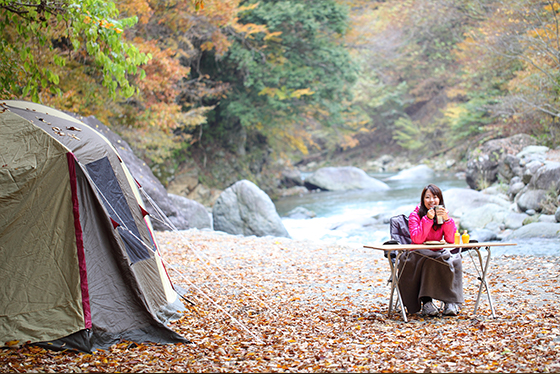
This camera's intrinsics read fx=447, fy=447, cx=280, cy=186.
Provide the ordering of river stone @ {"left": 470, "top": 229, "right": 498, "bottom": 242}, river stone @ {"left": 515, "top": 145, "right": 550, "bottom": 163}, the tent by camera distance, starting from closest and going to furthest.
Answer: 1. the tent
2. river stone @ {"left": 470, "top": 229, "right": 498, "bottom": 242}
3. river stone @ {"left": 515, "top": 145, "right": 550, "bottom": 163}

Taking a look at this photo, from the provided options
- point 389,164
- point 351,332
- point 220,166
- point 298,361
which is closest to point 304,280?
point 351,332

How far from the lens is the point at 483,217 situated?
11266mm

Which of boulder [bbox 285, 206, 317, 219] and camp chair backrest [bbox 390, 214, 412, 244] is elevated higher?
camp chair backrest [bbox 390, 214, 412, 244]

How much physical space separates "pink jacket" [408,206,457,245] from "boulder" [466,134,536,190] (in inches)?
450

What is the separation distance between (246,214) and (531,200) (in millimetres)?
7243

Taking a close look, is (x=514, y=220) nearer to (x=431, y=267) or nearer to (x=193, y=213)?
(x=431, y=267)

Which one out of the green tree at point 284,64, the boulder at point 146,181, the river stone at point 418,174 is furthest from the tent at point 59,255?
the river stone at point 418,174

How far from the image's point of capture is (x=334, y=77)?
19.7 meters

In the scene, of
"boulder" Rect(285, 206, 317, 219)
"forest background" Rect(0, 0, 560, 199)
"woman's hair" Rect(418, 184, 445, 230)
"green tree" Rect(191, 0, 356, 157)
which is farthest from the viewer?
"green tree" Rect(191, 0, 356, 157)

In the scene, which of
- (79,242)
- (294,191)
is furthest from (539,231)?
(294,191)

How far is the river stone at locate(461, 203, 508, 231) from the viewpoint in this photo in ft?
36.2

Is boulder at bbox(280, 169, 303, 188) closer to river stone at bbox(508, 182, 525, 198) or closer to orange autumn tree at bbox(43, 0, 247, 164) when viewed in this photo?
orange autumn tree at bbox(43, 0, 247, 164)

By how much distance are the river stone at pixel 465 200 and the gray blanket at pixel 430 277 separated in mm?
8988

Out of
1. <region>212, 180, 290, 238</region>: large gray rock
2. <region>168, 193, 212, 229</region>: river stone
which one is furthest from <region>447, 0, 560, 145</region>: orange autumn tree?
<region>168, 193, 212, 229</region>: river stone
